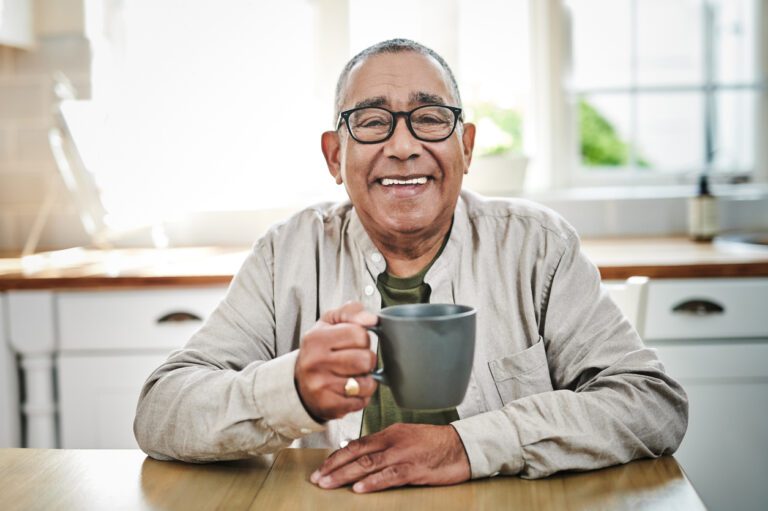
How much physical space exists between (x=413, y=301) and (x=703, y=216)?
1555 mm

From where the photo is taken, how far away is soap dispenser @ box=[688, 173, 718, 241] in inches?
104

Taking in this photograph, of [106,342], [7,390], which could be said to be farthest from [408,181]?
[7,390]

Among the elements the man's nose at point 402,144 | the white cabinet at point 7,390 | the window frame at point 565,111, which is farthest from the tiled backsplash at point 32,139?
the man's nose at point 402,144

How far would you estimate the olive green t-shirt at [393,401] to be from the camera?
135 centimetres

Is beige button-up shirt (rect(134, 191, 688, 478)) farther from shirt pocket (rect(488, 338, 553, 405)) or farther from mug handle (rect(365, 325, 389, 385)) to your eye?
mug handle (rect(365, 325, 389, 385))

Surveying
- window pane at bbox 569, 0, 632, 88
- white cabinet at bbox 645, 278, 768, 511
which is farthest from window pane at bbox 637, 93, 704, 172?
white cabinet at bbox 645, 278, 768, 511

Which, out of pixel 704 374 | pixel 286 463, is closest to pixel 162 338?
pixel 286 463

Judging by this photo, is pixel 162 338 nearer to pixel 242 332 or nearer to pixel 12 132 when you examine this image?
pixel 242 332

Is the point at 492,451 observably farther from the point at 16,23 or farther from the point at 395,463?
the point at 16,23

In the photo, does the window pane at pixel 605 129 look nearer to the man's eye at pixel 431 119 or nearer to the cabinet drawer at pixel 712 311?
the cabinet drawer at pixel 712 311

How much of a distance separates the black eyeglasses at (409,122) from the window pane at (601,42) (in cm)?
179

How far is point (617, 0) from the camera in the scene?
9.71ft

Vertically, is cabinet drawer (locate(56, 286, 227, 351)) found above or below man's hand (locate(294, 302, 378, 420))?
below

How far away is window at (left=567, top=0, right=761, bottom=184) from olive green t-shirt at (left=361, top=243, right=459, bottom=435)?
5.70 feet
